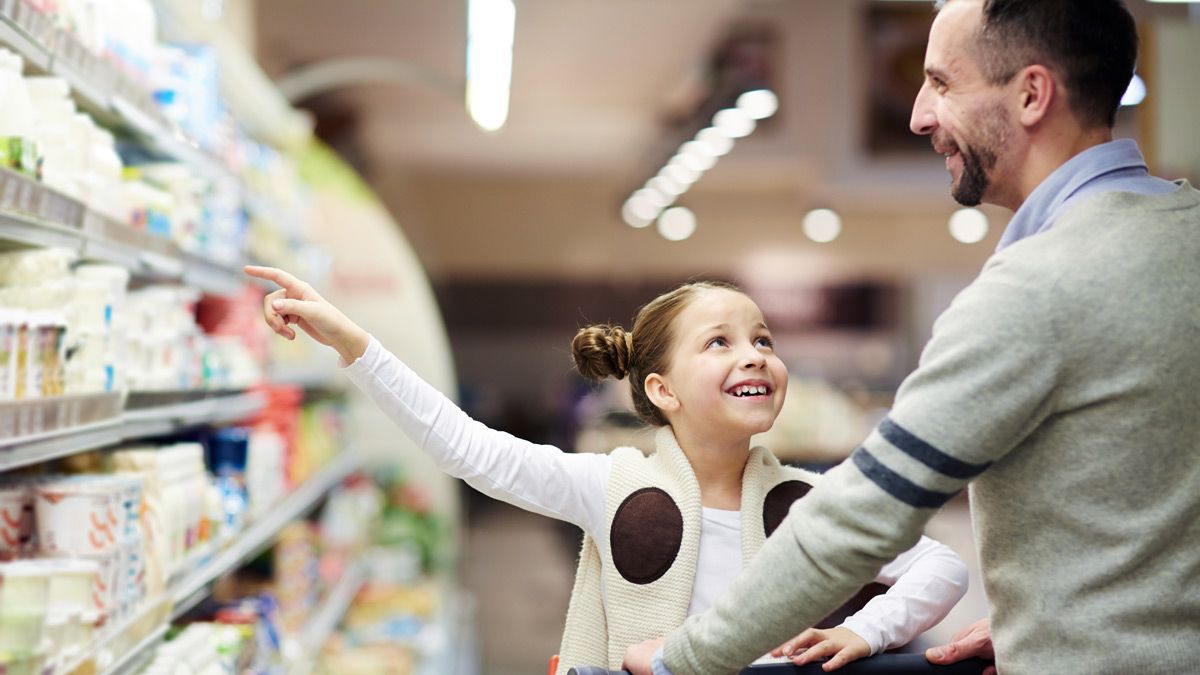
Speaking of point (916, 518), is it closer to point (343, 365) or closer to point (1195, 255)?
point (1195, 255)

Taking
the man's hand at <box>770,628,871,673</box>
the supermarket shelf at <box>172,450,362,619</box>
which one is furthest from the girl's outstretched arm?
the supermarket shelf at <box>172,450,362,619</box>

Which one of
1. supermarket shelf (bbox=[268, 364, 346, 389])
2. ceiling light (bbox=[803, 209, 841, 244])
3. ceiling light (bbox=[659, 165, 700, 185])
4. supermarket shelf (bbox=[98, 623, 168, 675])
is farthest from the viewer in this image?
ceiling light (bbox=[803, 209, 841, 244])

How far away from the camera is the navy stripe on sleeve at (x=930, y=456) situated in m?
1.40

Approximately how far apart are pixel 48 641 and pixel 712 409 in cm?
114

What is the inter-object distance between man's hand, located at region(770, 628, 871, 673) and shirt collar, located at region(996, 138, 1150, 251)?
587 mm

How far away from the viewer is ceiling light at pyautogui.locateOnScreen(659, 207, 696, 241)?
51.3ft

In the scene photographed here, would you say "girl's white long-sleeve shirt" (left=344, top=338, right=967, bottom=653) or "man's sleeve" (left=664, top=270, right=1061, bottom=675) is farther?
"girl's white long-sleeve shirt" (left=344, top=338, right=967, bottom=653)

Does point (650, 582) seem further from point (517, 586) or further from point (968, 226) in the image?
point (968, 226)

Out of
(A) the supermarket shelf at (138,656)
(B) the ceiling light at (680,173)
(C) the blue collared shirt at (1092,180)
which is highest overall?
(B) the ceiling light at (680,173)

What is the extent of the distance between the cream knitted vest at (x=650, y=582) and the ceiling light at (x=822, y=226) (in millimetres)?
13119

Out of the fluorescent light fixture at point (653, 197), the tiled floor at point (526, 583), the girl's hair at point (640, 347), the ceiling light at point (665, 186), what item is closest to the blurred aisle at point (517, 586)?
the tiled floor at point (526, 583)

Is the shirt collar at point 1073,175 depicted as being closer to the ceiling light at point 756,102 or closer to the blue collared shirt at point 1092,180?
the blue collared shirt at point 1092,180

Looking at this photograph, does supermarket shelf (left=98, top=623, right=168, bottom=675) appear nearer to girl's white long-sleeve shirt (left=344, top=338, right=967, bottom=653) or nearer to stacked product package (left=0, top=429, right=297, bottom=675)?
stacked product package (left=0, top=429, right=297, bottom=675)

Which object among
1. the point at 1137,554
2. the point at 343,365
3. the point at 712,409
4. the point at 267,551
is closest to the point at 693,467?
the point at 712,409
